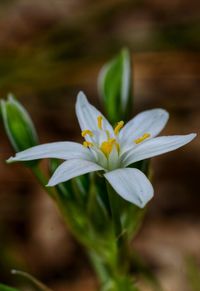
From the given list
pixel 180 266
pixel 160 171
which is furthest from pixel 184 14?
pixel 180 266

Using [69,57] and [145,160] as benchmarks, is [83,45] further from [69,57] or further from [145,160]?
[145,160]

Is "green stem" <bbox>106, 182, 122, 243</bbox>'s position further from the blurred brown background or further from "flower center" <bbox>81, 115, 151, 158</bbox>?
the blurred brown background

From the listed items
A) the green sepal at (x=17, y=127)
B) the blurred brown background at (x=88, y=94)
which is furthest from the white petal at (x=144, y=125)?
the blurred brown background at (x=88, y=94)

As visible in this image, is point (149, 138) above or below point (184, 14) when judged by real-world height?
above

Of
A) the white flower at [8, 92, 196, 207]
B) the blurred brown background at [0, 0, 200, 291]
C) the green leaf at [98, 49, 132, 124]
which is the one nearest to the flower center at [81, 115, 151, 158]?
the white flower at [8, 92, 196, 207]

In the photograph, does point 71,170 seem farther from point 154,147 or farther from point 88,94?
point 88,94

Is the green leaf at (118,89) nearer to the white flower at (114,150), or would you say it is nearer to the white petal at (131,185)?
the white flower at (114,150)
